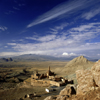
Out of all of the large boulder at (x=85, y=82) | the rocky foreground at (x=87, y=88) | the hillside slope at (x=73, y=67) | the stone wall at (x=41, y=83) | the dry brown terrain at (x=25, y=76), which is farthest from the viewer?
the hillside slope at (x=73, y=67)

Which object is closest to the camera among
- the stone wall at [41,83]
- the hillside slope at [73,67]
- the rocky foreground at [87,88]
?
the rocky foreground at [87,88]

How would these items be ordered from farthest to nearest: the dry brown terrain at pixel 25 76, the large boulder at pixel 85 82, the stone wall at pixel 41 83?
the stone wall at pixel 41 83 → the dry brown terrain at pixel 25 76 → the large boulder at pixel 85 82

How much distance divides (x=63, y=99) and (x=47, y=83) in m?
21.2

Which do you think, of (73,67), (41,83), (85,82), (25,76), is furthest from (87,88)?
(73,67)

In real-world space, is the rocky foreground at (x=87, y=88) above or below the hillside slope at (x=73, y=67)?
above

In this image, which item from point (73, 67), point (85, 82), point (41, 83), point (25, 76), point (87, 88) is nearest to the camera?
point (87, 88)

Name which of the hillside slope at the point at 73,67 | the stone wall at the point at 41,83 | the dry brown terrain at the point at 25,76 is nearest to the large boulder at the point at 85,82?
the dry brown terrain at the point at 25,76

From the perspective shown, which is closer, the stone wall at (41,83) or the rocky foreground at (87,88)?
the rocky foreground at (87,88)

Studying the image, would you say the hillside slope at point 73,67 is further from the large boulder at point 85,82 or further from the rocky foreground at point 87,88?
the rocky foreground at point 87,88

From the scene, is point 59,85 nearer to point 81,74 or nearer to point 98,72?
point 81,74

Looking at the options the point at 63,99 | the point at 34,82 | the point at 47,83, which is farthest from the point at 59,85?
the point at 63,99

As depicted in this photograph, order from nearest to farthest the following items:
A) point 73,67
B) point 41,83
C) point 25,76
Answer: point 41,83
point 25,76
point 73,67

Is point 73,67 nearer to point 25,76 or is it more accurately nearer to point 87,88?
point 25,76

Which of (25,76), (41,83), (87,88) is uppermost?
(87,88)
